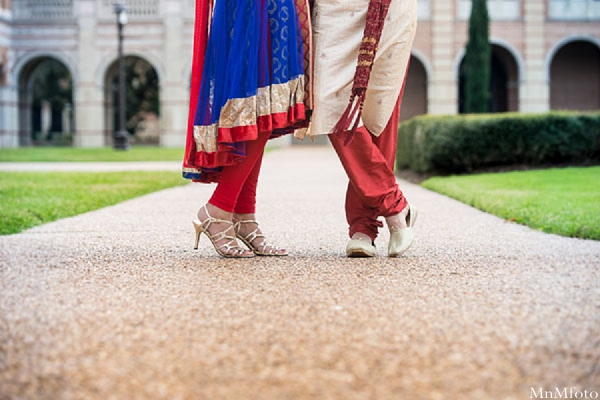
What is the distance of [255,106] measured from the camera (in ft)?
9.80

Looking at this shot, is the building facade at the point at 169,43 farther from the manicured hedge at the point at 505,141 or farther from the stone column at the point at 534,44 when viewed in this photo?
the manicured hedge at the point at 505,141

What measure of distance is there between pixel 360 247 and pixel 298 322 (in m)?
1.31

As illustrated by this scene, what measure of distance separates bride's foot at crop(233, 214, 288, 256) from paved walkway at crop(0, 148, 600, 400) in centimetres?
13

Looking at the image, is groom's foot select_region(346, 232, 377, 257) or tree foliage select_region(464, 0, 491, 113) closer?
groom's foot select_region(346, 232, 377, 257)

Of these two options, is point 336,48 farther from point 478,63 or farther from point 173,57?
point 173,57

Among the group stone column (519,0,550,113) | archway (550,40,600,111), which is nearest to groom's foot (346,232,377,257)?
stone column (519,0,550,113)

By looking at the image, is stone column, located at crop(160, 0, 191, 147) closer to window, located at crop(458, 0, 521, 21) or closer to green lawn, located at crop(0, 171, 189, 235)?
window, located at crop(458, 0, 521, 21)

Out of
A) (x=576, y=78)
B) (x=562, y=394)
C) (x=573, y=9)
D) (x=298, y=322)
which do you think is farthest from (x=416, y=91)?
(x=562, y=394)

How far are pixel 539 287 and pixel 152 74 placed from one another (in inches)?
1430

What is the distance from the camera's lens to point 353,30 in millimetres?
3092

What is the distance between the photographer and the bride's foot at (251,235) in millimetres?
→ 3287

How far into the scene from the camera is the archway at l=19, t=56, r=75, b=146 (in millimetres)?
29234

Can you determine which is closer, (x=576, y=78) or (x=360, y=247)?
(x=360, y=247)

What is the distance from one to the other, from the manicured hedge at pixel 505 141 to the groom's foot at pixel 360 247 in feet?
23.9
